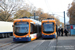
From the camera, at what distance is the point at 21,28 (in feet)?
52.0

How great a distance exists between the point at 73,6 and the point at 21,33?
90.2ft

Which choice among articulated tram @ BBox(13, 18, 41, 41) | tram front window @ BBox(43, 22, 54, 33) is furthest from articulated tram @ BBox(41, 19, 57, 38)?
articulated tram @ BBox(13, 18, 41, 41)

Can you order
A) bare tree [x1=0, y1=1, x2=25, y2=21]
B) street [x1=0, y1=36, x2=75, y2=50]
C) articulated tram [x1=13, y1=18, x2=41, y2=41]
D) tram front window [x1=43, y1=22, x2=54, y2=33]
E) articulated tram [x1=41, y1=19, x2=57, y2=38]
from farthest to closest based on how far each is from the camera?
bare tree [x1=0, y1=1, x2=25, y2=21], tram front window [x1=43, y1=22, x2=54, y2=33], articulated tram [x1=41, y1=19, x2=57, y2=38], articulated tram [x1=13, y1=18, x2=41, y2=41], street [x1=0, y1=36, x2=75, y2=50]

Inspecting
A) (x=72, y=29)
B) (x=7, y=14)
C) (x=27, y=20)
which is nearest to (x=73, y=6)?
(x=72, y=29)

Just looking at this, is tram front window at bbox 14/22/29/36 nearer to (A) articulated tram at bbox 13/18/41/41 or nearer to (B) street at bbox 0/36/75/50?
(A) articulated tram at bbox 13/18/41/41

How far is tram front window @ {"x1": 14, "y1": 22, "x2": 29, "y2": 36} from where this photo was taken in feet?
51.3

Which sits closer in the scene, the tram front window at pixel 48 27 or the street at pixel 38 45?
the street at pixel 38 45

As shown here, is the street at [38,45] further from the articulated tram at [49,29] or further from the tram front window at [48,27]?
the tram front window at [48,27]

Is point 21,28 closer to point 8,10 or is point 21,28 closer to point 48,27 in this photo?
point 48,27

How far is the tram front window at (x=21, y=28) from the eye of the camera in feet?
51.3

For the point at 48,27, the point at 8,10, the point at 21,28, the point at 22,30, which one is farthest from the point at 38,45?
the point at 8,10

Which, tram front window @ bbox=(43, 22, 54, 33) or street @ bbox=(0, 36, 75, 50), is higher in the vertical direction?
tram front window @ bbox=(43, 22, 54, 33)

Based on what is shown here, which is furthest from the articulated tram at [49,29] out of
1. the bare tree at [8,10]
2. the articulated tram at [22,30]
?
the bare tree at [8,10]

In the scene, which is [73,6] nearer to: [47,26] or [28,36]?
[47,26]
